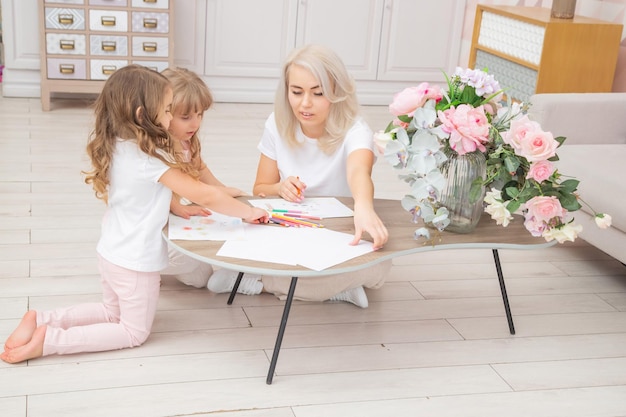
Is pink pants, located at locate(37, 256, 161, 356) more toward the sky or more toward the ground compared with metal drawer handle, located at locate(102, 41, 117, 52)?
more toward the ground

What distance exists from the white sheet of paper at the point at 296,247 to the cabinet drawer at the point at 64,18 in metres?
2.94

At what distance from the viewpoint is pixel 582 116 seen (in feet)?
10.2

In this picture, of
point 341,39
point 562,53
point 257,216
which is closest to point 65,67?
point 341,39

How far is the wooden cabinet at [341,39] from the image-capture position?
509 centimetres

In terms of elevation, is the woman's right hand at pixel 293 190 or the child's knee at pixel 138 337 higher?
the woman's right hand at pixel 293 190

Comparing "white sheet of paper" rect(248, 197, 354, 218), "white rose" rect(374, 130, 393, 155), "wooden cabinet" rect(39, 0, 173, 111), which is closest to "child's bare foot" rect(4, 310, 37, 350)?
"white sheet of paper" rect(248, 197, 354, 218)

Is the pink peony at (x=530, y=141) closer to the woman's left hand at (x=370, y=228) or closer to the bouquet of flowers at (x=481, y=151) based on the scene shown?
the bouquet of flowers at (x=481, y=151)

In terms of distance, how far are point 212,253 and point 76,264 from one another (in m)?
0.94

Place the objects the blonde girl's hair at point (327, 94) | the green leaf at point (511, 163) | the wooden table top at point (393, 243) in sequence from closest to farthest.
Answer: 1. the wooden table top at point (393, 243)
2. the green leaf at point (511, 163)
3. the blonde girl's hair at point (327, 94)

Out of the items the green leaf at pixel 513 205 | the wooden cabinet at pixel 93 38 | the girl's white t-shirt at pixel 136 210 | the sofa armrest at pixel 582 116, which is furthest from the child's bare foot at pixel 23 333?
the wooden cabinet at pixel 93 38

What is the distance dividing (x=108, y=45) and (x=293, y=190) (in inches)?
107

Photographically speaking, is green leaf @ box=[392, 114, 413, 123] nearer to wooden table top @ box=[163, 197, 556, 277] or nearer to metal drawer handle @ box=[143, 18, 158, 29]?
wooden table top @ box=[163, 197, 556, 277]

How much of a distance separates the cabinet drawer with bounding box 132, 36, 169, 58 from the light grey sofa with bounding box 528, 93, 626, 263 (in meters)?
2.38

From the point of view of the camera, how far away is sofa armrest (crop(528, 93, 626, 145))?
3.08m
